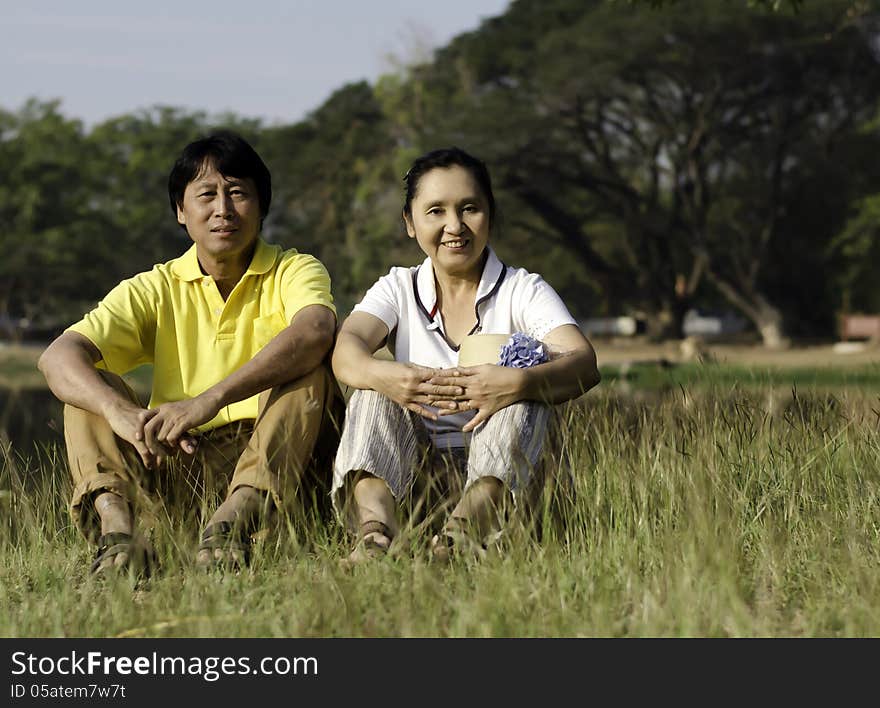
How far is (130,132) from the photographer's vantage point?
148ft

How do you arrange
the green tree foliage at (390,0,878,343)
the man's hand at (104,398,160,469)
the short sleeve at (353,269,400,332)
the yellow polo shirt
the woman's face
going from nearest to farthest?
the man's hand at (104,398,160,469), the woman's face, the short sleeve at (353,269,400,332), the yellow polo shirt, the green tree foliage at (390,0,878,343)

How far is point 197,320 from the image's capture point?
3.64m

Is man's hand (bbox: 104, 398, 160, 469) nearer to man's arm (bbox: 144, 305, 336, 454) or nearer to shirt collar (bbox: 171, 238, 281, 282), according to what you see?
man's arm (bbox: 144, 305, 336, 454)

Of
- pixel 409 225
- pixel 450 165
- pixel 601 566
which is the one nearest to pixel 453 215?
pixel 450 165

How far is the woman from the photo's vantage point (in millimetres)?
3047

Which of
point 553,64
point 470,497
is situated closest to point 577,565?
point 470,497

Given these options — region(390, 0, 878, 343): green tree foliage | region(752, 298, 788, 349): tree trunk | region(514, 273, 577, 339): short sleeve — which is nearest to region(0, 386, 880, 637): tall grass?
region(514, 273, 577, 339): short sleeve

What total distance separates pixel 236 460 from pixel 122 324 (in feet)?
1.79

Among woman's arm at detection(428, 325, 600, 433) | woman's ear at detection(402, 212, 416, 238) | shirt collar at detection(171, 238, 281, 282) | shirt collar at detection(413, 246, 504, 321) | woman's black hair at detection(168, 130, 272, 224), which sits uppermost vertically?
woman's black hair at detection(168, 130, 272, 224)

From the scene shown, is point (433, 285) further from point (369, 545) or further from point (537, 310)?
point (369, 545)

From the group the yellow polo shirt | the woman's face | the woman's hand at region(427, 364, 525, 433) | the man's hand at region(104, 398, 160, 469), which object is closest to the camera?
the woman's hand at region(427, 364, 525, 433)

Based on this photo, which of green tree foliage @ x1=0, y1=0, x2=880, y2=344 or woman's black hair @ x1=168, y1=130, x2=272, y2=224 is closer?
woman's black hair @ x1=168, y1=130, x2=272, y2=224

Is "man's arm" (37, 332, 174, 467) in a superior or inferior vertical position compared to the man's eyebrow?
inferior
